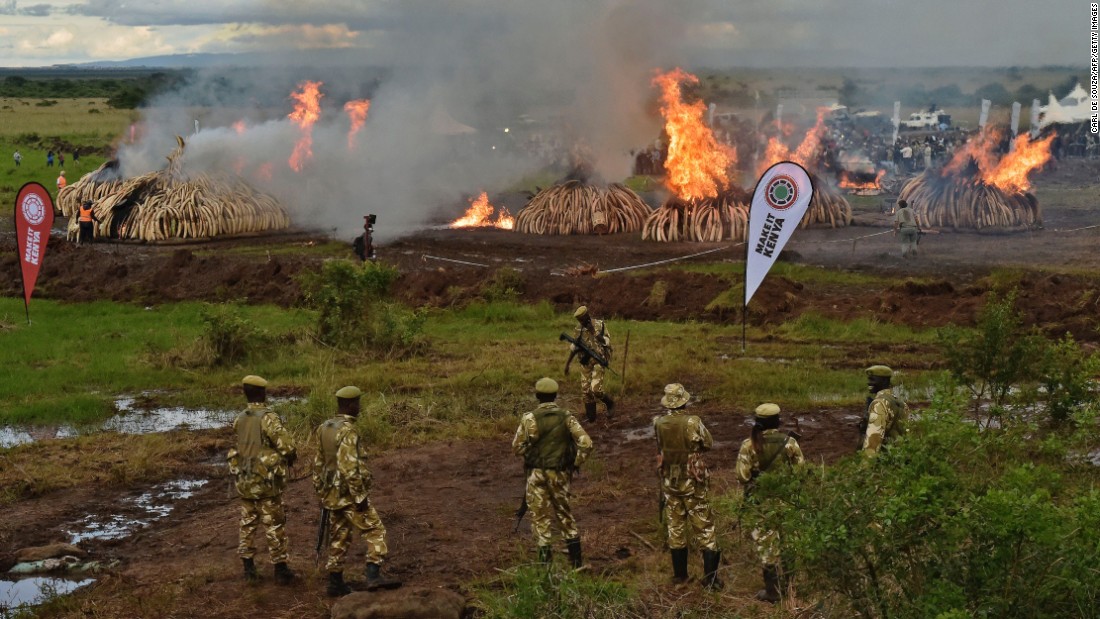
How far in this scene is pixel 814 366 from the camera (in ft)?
54.9

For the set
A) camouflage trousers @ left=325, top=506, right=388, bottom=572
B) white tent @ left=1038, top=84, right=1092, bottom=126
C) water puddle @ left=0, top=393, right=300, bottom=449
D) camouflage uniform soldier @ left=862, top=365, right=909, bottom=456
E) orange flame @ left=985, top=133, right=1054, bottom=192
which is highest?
white tent @ left=1038, top=84, right=1092, bottom=126

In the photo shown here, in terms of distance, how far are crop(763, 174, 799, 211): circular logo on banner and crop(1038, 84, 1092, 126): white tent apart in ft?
113

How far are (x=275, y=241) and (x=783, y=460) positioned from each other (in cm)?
2436

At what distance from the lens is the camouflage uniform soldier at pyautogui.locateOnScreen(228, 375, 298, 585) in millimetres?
9359

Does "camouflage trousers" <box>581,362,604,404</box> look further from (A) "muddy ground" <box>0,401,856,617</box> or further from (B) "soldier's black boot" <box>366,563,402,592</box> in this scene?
(B) "soldier's black boot" <box>366,563,402,592</box>

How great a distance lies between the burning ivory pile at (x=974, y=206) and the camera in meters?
28.4

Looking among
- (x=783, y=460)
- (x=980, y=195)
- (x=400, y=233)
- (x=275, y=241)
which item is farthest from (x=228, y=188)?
(x=783, y=460)

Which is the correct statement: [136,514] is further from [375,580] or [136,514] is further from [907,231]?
[907,231]

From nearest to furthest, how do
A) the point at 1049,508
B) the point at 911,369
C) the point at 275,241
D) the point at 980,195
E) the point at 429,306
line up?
1. the point at 1049,508
2. the point at 911,369
3. the point at 429,306
4. the point at 980,195
5. the point at 275,241

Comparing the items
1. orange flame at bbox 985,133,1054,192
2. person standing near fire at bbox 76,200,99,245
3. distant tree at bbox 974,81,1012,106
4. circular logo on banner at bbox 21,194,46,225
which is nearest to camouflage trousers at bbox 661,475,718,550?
circular logo on banner at bbox 21,194,46,225

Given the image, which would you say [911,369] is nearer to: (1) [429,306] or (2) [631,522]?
(2) [631,522]

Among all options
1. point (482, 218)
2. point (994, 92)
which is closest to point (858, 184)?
point (482, 218)

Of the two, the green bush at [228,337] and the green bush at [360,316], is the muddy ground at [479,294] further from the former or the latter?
the green bush at [228,337]

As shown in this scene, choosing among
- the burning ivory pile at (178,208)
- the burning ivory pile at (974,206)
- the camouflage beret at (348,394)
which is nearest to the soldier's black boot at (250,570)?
the camouflage beret at (348,394)
